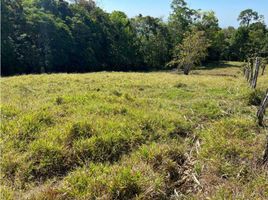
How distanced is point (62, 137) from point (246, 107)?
5.25 m

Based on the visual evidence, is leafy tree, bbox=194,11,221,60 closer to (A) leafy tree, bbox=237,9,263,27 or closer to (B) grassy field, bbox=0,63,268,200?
(A) leafy tree, bbox=237,9,263,27

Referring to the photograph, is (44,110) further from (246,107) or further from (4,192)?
(246,107)

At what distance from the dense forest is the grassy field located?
2381 centimetres

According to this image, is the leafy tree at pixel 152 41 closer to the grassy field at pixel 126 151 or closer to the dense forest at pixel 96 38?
the dense forest at pixel 96 38

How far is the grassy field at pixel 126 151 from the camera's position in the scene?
428cm

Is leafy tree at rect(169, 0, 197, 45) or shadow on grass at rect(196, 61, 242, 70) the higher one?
leafy tree at rect(169, 0, 197, 45)

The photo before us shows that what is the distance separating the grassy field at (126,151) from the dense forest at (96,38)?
937 inches

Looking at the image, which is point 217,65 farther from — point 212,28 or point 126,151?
point 126,151

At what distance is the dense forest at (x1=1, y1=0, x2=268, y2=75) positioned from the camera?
104 feet

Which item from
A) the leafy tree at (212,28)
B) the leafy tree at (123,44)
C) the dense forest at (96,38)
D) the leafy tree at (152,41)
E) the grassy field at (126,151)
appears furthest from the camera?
the leafy tree at (212,28)

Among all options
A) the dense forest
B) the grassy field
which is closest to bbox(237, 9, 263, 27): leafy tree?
the dense forest

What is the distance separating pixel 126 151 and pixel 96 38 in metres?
38.5

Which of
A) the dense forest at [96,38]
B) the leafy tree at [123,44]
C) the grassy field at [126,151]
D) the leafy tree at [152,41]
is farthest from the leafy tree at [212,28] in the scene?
the grassy field at [126,151]

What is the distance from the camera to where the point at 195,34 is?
33.0 meters
